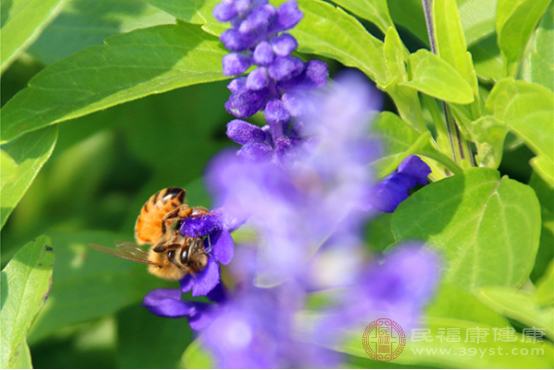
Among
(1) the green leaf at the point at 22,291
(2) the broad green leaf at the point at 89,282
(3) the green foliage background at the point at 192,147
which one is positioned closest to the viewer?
(3) the green foliage background at the point at 192,147

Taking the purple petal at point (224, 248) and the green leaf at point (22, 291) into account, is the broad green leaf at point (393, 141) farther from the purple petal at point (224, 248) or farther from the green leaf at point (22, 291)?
the green leaf at point (22, 291)

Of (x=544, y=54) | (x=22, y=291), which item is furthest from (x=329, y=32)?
(x=22, y=291)

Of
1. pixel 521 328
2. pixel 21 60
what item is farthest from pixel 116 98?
pixel 521 328

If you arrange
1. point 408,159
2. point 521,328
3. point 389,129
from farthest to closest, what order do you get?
point 408,159
point 521,328
point 389,129

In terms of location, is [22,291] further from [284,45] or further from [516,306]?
[516,306]

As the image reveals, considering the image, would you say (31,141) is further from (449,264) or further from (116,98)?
(449,264)

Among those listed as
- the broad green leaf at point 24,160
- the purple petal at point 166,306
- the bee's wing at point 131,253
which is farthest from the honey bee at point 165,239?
the broad green leaf at point 24,160
